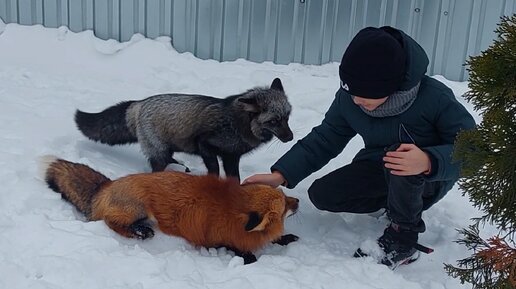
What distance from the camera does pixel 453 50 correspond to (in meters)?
6.68

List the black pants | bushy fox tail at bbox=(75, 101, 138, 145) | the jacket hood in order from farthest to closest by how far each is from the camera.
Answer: bushy fox tail at bbox=(75, 101, 138, 145)
the black pants
the jacket hood

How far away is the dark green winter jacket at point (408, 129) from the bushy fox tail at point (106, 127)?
5.25 feet

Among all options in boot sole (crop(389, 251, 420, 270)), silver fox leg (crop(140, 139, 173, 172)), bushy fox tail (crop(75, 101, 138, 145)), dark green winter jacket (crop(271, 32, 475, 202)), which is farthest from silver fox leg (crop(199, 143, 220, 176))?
boot sole (crop(389, 251, 420, 270))

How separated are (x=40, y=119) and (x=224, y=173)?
1.49m

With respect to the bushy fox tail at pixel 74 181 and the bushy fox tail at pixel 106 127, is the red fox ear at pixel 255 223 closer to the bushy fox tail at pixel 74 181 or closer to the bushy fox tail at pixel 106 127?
the bushy fox tail at pixel 74 181

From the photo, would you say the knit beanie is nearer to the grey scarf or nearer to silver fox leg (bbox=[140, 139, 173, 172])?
the grey scarf

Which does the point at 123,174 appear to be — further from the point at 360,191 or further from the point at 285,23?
the point at 285,23

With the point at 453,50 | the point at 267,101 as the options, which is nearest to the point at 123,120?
the point at 267,101

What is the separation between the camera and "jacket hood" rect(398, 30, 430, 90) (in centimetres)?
345

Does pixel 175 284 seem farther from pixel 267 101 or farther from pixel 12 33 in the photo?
pixel 12 33

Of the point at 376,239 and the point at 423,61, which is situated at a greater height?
the point at 423,61

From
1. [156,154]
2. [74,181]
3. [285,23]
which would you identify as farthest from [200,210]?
[285,23]

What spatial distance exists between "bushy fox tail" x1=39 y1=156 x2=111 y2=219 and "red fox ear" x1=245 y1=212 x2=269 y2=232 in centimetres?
92

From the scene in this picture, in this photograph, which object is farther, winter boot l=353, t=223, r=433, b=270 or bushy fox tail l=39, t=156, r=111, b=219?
bushy fox tail l=39, t=156, r=111, b=219
